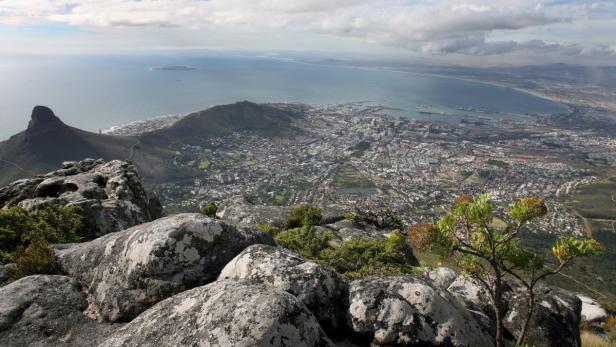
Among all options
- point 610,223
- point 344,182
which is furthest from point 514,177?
point 344,182

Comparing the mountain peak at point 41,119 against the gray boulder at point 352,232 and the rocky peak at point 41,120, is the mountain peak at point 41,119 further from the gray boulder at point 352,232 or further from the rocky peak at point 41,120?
the gray boulder at point 352,232

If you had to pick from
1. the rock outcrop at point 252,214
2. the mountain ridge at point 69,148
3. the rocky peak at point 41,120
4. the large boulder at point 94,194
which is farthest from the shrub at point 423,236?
the rocky peak at point 41,120

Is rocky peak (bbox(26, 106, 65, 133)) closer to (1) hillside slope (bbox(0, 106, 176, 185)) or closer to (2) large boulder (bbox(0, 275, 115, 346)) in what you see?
(1) hillside slope (bbox(0, 106, 176, 185))

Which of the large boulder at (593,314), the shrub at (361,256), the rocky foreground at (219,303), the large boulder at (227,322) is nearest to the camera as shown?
the large boulder at (227,322)

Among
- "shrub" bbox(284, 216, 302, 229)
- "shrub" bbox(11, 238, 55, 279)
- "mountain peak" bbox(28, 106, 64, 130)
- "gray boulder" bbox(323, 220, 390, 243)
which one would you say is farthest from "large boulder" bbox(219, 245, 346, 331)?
"mountain peak" bbox(28, 106, 64, 130)

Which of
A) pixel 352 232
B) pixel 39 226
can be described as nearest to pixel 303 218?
pixel 352 232

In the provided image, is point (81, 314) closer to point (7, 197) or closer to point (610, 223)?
point (7, 197)

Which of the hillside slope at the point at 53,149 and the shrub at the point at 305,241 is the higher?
the shrub at the point at 305,241
